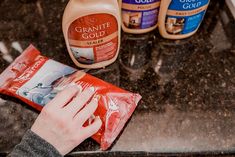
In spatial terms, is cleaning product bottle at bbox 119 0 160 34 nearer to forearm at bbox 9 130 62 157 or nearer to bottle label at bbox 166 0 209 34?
bottle label at bbox 166 0 209 34

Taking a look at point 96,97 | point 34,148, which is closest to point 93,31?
point 96,97

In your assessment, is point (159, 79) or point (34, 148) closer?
point (34, 148)

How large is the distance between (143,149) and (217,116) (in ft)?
0.58

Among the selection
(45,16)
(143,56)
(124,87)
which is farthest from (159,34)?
(45,16)

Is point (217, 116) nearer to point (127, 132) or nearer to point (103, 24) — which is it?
point (127, 132)

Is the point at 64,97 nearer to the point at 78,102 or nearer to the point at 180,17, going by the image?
the point at 78,102

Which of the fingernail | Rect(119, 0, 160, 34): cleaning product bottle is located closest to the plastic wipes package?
the fingernail

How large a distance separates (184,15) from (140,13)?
4.0 inches

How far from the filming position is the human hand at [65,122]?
54 cm

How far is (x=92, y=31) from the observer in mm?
614

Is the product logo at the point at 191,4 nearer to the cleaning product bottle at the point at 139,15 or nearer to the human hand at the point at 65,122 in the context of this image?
the cleaning product bottle at the point at 139,15

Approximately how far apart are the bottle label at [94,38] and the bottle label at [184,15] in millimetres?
143

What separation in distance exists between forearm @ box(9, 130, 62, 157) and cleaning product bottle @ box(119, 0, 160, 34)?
35 cm

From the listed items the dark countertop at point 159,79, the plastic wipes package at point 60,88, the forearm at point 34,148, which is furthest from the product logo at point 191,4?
the forearm at point 34,148
